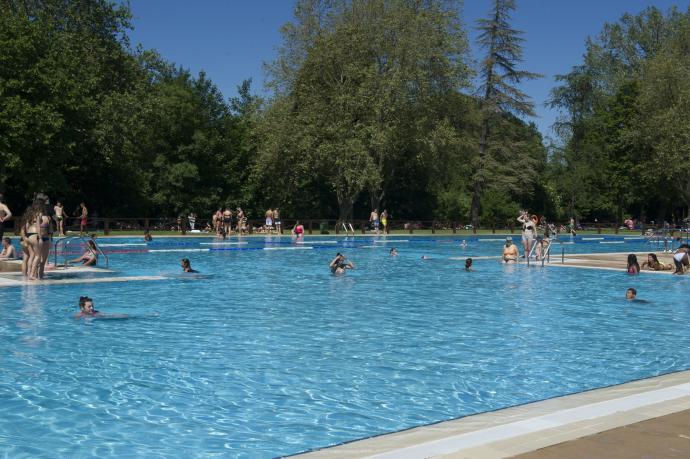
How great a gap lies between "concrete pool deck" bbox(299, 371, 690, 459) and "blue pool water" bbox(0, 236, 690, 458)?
861mm

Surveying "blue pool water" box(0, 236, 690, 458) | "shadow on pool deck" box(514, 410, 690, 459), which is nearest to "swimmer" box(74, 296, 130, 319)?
"blue pool water" box(0, 236, 690, 458)

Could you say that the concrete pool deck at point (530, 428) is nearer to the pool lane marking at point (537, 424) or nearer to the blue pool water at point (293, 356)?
the pool lane marking at point (537, 424)

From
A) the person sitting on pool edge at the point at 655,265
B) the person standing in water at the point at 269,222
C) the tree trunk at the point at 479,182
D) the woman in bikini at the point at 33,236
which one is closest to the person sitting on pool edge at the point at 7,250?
the woman in bikini at the point at 33,236

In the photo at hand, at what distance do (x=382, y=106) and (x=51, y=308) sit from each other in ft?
135

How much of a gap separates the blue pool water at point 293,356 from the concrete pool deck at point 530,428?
0.86 metres

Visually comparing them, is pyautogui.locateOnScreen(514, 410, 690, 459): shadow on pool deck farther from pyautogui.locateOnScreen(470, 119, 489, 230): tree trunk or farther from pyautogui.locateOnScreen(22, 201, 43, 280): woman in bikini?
pyautogui.locateOnScreen(470, 119, 489, 230): tree trunk

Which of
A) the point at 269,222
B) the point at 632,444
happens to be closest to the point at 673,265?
the point at 632,444

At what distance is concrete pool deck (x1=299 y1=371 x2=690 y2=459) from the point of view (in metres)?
5.50

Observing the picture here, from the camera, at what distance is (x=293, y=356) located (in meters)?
10.8

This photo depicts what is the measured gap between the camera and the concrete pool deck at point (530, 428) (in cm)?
550

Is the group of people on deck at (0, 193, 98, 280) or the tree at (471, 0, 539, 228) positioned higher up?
the tree at (471, 0, 539, 228)

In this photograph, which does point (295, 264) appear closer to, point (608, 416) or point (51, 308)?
point (51, 308)

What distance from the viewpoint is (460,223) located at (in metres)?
64.9

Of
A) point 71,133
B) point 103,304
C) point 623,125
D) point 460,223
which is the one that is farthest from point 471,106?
point 103,304
